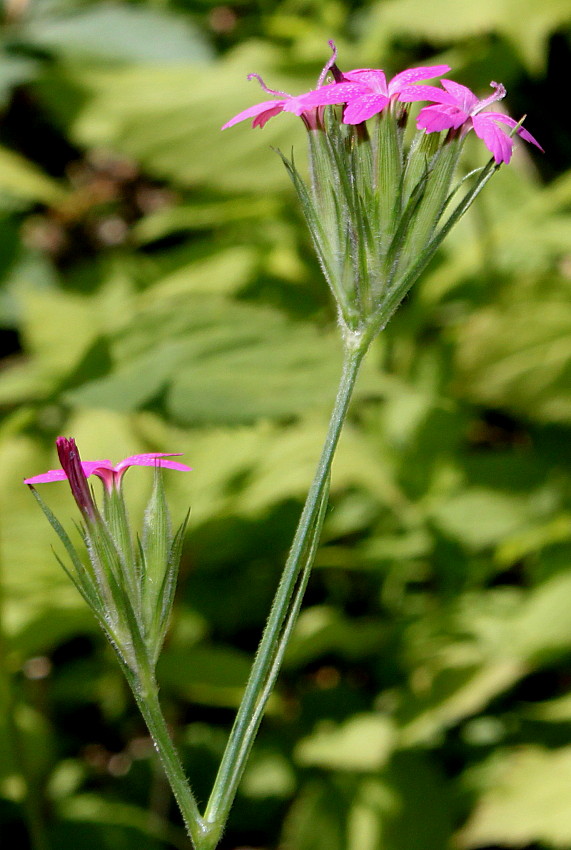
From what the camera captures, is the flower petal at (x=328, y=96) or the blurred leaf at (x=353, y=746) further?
the blurred leaf at (x=353, y=746)

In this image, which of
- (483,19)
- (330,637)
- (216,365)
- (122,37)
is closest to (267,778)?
(330,637)

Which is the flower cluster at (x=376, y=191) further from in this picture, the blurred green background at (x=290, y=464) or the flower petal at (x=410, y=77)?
the blurred green background at (x=290, y=464)

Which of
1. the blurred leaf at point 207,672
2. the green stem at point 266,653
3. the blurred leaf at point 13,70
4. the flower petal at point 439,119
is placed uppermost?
the blurred leaf at point 13,70

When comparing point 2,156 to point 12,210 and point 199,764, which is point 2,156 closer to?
point 12,210

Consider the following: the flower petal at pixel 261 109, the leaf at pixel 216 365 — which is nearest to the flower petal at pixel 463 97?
the flower petal at pixel 261 109

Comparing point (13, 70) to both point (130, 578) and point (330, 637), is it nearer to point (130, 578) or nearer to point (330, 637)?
point (330, 637)

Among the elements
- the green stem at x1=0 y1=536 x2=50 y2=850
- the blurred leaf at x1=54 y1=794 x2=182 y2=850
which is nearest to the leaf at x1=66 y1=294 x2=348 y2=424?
the green stem at x1=0 y1=536 x2=50 y2=850

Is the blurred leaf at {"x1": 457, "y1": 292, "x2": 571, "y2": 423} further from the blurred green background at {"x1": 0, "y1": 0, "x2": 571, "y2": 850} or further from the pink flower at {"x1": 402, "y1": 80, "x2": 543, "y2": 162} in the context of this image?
the pink flower at {"x1": 402, "y1": 80, "x2": 543, "y2": 162}

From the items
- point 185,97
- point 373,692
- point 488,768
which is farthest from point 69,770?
point 185,97
